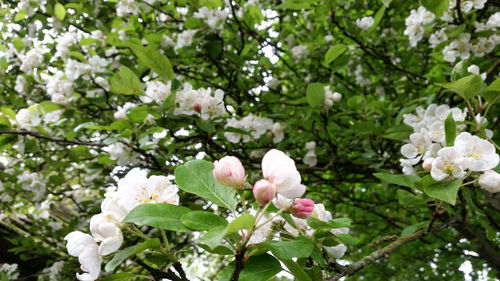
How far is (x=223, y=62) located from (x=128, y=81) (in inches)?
69.4

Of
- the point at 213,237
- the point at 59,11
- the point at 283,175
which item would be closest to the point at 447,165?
the point at 283,175

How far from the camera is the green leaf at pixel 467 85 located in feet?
4.03

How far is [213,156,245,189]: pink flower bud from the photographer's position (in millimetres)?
868

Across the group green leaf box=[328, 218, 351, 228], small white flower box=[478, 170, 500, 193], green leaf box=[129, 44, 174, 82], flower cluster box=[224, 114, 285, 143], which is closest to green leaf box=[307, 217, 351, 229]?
green leaf box=[328, 218, 351, 228]

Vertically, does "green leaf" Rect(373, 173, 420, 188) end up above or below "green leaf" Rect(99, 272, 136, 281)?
below

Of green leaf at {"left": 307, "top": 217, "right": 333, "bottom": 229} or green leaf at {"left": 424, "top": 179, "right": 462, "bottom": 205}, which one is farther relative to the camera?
green leaf at {"left": 424, "top": 179, "right": 462, "bottom": 205}

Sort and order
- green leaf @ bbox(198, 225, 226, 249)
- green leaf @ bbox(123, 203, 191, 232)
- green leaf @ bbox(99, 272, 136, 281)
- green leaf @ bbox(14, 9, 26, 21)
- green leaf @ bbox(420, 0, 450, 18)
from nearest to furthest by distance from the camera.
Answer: green leaf @ bbox(198, 225, 226, 249) → green leaf @ bbox(123, 203, 191, 232) → green leaf @ bbox(99, 272, 136, 281) → green leaf @ bbox(420, 0, 450, 18) → green leaf @ bbox(14, 9, 26, 21)

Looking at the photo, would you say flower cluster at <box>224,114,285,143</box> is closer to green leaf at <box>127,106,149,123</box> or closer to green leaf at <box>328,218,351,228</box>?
green leaf at <box>127,106,149,123</box>

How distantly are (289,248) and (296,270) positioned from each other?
72 millimetres

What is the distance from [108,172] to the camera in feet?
9.64

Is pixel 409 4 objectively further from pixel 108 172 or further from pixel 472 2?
pixel 108 172

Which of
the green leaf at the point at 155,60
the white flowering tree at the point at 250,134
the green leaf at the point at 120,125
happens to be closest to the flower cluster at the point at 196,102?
the white flowering tree at the point at 250,134

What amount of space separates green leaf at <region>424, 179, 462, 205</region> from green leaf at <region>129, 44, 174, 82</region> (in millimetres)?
1209

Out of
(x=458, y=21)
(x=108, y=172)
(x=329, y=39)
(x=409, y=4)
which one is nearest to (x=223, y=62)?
(x=329, y=39)
